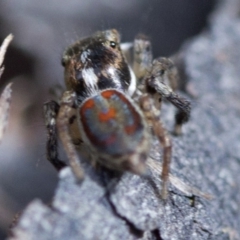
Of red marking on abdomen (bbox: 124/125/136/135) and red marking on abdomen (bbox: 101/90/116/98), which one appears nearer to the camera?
red marking on abdomen (bbox: 124/125/136/135)

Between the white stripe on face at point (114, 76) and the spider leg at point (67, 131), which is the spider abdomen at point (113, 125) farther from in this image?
the white stripe on face at point (114, 76)

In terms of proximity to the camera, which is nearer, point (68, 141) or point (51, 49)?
point (68, 141)

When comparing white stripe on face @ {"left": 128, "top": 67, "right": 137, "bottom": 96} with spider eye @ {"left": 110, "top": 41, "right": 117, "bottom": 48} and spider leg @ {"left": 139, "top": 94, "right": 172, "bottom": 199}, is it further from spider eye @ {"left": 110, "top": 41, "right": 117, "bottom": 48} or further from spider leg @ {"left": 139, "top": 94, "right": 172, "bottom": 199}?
spider leg @ {"left": 139, "top": 94, "right": 172, "bottom": 199}

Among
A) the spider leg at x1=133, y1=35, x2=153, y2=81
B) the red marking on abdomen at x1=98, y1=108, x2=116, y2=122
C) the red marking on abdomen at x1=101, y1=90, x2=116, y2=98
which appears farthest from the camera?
the spider leg at x1=133, y1=35, x2=153, y2=81

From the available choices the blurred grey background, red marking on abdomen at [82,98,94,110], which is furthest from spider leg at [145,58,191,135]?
the blurred grey background

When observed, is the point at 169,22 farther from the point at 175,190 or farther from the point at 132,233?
the point at 132,233

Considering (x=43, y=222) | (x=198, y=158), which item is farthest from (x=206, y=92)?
(x=43, y=222)

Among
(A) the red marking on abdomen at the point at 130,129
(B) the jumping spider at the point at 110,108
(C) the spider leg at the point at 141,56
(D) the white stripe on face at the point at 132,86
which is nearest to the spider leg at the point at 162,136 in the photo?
(B) the jumping spider at the point at 110,108
